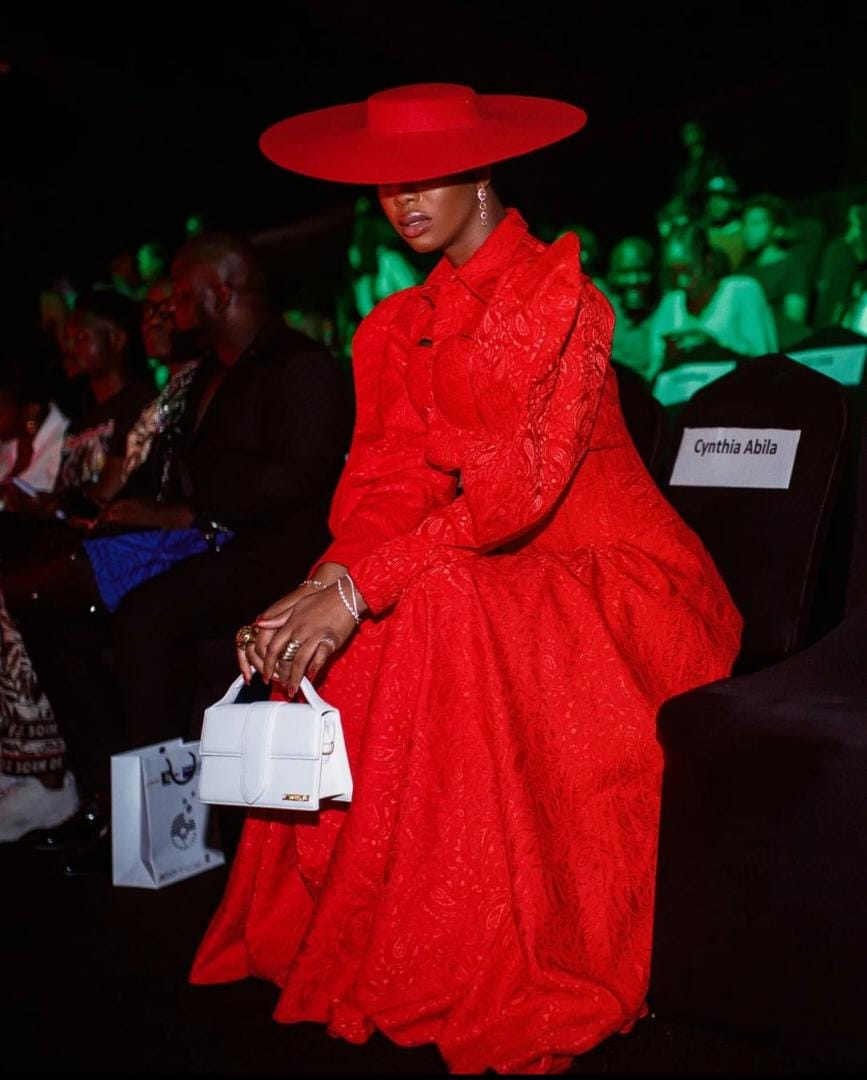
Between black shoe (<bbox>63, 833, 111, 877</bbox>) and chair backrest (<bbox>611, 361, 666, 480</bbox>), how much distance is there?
139cm

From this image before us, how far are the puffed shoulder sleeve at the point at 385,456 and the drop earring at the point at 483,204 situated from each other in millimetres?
168

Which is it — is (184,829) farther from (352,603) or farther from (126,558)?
(352,603)

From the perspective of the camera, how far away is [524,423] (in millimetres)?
1483

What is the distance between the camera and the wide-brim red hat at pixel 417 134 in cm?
165

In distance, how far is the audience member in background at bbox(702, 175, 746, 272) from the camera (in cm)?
418

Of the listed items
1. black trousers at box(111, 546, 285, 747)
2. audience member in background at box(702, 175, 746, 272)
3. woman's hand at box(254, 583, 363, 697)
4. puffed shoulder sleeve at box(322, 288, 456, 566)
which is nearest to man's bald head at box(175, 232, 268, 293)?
black trousers at box(111, 546, 285, 747)

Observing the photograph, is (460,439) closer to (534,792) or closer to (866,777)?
(534,792)

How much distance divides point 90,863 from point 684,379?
2.76m

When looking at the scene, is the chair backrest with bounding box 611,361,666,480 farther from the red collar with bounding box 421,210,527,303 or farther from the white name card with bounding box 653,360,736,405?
the white name card with bounding box 653,360,736,405

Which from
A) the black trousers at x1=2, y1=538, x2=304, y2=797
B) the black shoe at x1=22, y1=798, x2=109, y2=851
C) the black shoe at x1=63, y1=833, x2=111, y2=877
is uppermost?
the black trousers at x1=2, y1=538, x2=304, y2=797

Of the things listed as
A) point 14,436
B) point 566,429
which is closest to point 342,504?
point 566,429

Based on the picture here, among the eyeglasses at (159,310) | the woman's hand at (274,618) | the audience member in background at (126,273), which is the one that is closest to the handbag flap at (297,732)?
the woman's hand at (274,618)

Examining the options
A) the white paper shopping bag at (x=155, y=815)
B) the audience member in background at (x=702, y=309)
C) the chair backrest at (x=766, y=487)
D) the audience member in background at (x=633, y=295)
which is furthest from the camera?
the audience member in background at (x=633, y=295)

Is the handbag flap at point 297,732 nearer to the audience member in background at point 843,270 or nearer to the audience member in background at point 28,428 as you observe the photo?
the audience member in background at point 28,428
